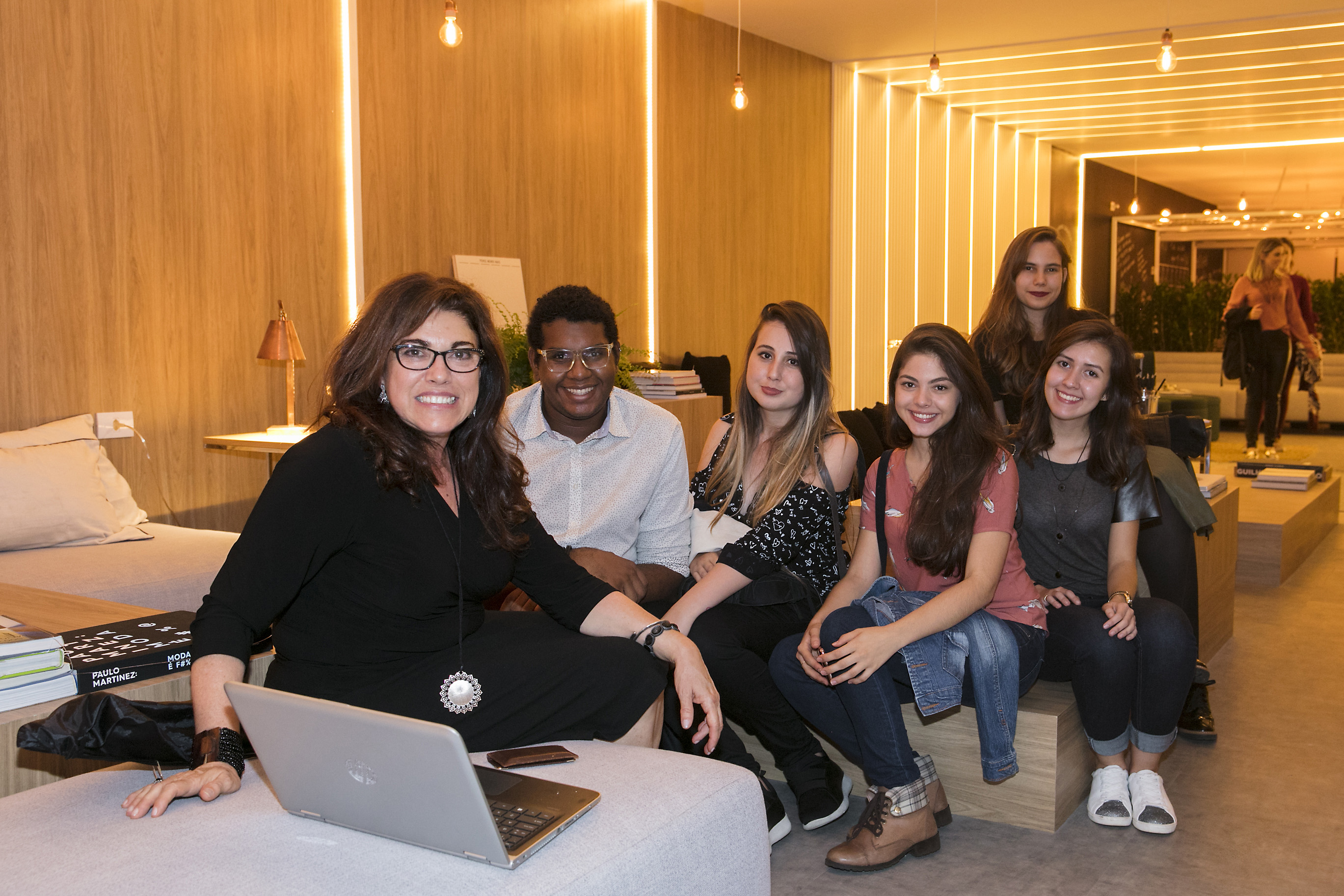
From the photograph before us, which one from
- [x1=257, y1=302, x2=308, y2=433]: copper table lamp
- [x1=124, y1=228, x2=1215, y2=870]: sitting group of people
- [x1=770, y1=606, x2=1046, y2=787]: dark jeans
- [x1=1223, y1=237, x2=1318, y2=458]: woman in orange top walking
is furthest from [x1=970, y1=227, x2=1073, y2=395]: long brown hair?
[x1=1223, y1=237, x2=1318, y2=458]: woman in orange top walking

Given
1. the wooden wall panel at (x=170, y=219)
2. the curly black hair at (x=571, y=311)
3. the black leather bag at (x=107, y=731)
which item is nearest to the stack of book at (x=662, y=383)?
the wooden wall panel at (x=170, y=219)

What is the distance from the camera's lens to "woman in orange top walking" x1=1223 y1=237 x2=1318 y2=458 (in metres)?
9.30

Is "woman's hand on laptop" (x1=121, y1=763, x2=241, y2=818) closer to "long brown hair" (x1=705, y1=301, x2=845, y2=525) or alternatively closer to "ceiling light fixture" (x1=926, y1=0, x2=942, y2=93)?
"long brown hair" (x1=705, y1=301, x2=845, y2=525)

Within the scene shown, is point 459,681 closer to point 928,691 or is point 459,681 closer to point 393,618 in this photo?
point 393,618

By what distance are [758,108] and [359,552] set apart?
21.7ft

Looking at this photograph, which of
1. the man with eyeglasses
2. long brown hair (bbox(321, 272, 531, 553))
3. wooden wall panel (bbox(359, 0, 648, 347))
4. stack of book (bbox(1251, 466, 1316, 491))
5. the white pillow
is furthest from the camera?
stack of book (bbox(1251, 466, 1316, 491))

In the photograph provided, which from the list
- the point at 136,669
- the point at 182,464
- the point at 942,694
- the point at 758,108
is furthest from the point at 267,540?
the point at 758,108

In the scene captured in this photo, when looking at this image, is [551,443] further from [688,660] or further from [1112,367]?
[1112,367]

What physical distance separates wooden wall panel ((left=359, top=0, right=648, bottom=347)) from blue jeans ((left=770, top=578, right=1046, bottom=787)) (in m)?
3.34

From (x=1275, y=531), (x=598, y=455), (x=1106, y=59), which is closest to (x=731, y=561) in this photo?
(x=598, y=455)

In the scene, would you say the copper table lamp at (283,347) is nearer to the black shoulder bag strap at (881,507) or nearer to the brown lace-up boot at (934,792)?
the black shoulder bag strap at (881,507)

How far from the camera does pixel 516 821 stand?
57.0 inches

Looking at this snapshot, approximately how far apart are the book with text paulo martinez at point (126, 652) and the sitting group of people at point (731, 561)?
1.31ft

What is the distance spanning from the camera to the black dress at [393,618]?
1.66m
